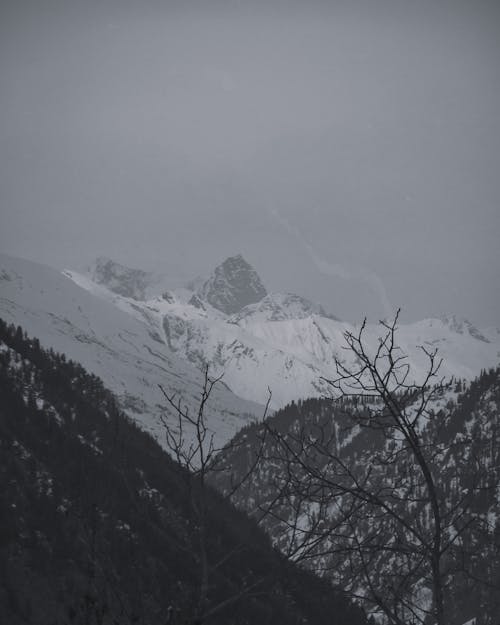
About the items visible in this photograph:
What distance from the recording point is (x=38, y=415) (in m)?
111

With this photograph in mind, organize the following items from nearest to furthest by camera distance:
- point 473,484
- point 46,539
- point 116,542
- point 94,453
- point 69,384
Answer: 1. point 473,484
2. point 46,539
3. point 116,542
4. point 94,453
5. point 69,384

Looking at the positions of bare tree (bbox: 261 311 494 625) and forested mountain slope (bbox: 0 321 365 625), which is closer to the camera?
bare tree (bbox: 261 311 494 625)

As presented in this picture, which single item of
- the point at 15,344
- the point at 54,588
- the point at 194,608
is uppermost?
the point at 194,608

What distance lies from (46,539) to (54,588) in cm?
893

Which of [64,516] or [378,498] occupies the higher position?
[378,498]

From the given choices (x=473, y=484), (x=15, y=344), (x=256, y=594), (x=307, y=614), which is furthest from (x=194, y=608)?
(x=15, y=344)

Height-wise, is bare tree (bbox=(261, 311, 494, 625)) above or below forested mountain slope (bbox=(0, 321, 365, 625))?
above

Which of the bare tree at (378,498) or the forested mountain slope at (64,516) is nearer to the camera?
the bare tree at (378,498)

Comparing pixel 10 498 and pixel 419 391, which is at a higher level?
pixel 419 391

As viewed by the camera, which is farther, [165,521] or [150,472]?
[150,472]

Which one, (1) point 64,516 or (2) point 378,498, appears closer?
(2) point 378,498

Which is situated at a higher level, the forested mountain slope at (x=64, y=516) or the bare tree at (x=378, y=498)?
the bare tree at (x=378, y=498)

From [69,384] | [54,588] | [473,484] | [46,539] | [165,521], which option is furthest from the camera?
[69,384]

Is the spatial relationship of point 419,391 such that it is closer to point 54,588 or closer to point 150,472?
point 54,588
